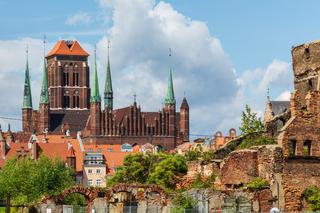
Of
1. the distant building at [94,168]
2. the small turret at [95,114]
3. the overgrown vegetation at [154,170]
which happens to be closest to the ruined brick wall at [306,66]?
the overgrown vegetation at [154,170]

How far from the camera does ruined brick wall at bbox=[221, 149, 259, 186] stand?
4541 centimetres

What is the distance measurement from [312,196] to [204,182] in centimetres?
680

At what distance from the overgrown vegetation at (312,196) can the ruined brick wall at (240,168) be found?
8.06 feet

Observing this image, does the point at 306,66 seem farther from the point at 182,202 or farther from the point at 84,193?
the point at 84,193

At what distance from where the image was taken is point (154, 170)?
213ft

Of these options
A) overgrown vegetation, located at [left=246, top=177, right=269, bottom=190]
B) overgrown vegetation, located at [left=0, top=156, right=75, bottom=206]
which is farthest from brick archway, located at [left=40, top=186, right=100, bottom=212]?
overgrown vegetation, located at [left=0, top=156, right=75, bottom=206]

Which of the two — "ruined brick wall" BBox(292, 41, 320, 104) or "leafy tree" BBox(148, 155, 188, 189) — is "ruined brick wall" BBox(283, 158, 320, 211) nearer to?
"ruined brick wall" BBox(292, 41, 320, 104)

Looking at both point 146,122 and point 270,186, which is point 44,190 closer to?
point 270,186

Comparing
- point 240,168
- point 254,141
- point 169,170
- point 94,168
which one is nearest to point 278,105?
point 169,170

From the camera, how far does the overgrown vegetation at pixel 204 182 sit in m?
48.1

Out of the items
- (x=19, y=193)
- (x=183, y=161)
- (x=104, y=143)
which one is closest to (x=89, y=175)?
(x=104, y=143)

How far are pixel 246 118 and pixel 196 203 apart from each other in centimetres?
1655

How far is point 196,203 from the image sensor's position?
1750 inches

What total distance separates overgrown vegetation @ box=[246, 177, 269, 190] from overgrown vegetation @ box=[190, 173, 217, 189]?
3.26 meters
